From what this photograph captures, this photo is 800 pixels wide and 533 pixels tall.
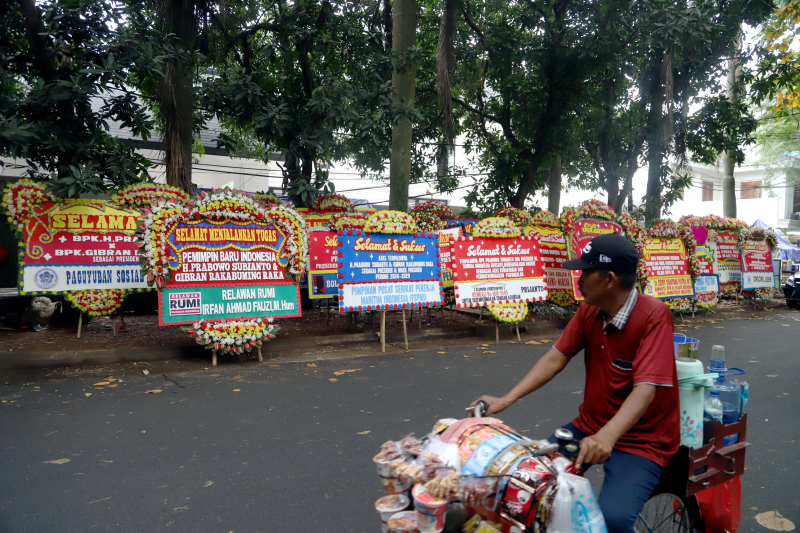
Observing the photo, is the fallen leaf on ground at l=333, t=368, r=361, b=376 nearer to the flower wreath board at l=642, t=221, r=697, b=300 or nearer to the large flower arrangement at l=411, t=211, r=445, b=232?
the large flower arrangement at l=411, t=211, r=445, b=232

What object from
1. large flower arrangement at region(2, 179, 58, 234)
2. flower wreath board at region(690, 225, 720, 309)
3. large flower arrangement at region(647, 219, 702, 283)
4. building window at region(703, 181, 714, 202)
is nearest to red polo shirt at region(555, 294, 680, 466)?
large flower arrangement at region(2, 179, 58, 234)

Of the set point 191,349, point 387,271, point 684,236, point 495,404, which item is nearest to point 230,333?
point 191,349

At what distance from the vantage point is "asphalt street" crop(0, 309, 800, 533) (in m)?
3.28

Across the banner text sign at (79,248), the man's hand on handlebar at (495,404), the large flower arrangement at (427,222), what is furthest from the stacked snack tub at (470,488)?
the large flower arrangement at (427,222)

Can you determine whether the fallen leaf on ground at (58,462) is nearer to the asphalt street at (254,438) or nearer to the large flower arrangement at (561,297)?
the asphalt street at (254,438)

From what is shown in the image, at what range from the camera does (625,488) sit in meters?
2.05

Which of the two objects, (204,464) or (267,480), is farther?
(204,464)

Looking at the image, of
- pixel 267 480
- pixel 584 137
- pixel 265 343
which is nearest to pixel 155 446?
pixel 267 480

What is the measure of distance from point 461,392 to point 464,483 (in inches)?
177

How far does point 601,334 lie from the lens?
2367 millimetres

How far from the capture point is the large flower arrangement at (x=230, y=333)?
7.40 meters

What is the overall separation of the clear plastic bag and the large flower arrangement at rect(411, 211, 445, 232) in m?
10.6

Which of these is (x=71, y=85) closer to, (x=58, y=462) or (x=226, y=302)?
(x=226, y=302)

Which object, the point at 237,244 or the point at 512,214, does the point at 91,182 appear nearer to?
the point at 237,244
